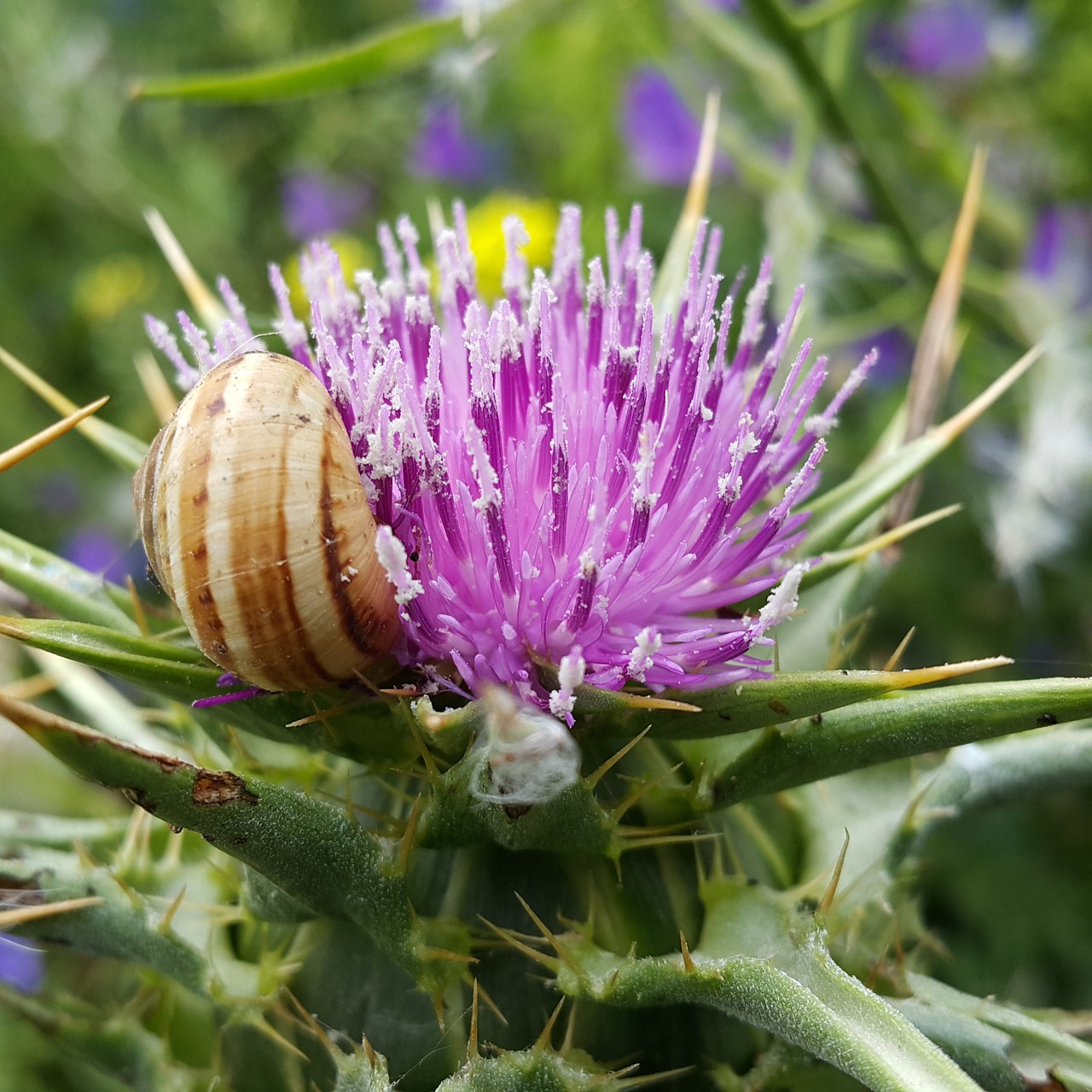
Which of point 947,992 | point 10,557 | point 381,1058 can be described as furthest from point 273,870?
point 947,992

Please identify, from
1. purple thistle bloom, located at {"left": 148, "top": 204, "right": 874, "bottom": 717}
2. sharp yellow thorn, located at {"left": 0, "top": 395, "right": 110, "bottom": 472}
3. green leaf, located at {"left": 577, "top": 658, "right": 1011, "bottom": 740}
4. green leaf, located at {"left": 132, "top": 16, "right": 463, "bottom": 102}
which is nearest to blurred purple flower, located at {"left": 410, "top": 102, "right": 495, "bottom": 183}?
green leaf, located at {"left": 132, "top": 16, "right": 463, "bottom": 102}

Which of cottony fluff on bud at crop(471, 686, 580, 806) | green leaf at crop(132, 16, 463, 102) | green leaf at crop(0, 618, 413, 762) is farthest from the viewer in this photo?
green leaf at crop(132, 16, 463, 102)

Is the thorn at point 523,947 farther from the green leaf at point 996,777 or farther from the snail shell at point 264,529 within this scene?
the green leaf at point 996,777

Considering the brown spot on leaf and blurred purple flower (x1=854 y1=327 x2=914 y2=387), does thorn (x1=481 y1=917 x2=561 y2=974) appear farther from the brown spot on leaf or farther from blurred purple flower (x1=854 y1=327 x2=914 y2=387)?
blurred purple flower (x1=854 y1=327 x2=914 y2=387)

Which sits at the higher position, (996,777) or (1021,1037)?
(996,777)

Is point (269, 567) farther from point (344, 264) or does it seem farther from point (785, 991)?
point (344, 264)

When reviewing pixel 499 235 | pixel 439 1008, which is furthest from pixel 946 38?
pixel 439 1008
